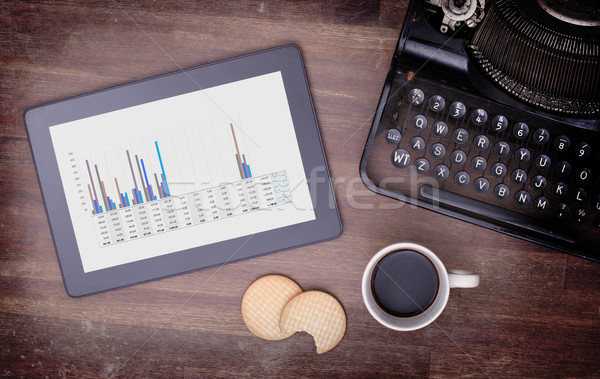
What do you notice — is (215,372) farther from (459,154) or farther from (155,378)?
(459,154)

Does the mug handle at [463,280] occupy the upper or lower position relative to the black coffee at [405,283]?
upper

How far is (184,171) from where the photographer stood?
3.41ft

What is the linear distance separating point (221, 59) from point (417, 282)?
28.1 inches

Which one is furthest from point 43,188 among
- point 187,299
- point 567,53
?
point 567,53

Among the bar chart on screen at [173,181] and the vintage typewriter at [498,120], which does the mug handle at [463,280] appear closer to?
the vintage typewriter at [498,120]

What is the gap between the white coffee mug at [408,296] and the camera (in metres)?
0.91

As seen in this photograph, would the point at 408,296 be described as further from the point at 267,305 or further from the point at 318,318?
the point at 267,305

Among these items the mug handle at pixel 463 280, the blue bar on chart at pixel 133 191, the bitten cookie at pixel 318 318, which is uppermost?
the blue bar on chart at pixel 133 191

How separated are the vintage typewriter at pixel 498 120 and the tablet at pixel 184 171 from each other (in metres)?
0.20

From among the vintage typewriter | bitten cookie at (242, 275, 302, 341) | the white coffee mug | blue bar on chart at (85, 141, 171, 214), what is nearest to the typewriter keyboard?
the vintage typewriter

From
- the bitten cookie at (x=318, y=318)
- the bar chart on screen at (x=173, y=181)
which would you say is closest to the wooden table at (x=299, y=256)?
the bitten cookie at (x=318, y=318)

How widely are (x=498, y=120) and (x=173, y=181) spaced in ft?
2.59

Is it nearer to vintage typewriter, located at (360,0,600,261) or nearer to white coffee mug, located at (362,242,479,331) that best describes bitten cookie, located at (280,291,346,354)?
white coffee mug, located at (362,242,479,331)

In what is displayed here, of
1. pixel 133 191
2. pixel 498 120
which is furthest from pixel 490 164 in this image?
pixel 133 191
